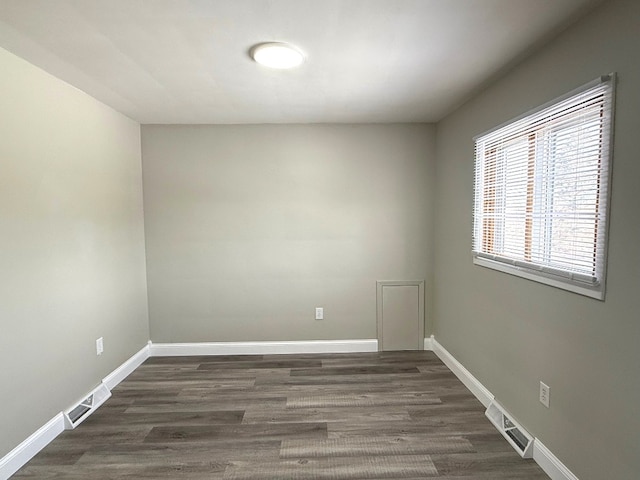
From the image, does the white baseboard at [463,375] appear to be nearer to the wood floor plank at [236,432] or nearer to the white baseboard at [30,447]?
the wood floor plank at [236,432]

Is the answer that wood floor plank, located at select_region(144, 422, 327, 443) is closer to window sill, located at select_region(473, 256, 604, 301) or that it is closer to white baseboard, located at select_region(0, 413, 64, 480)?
white baseboard, located at select_region(0, 413, 64, 480)

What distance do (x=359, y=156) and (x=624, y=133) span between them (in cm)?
226

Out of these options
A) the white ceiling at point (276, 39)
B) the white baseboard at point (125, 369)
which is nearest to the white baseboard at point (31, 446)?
the white baseboard at point (125, 369)

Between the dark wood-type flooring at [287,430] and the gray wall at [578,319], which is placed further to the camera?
the dark wood-type flooring at [287,430]

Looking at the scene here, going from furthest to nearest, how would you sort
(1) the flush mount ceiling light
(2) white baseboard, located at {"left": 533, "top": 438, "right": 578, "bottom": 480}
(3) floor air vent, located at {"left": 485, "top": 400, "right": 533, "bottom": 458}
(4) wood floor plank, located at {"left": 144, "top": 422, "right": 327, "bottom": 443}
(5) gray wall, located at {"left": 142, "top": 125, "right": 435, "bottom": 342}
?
1. (5) gray wall, located at {"left": 142, "top": 125, "right": 435, "bottom": 342}
2. (4) wood floor plank, located at {"left": 144, "top": 422, "right": 327, "bottom": 443}
3. (3) floor air vent, located at {"left": 485, "top": 400, "right": 533, "bottom": 458}
4. (1) the flush mount ceiling light
5. (2) white baseboard, located at {"left": 533, "top": 438, "right": 578, "bottom": 480}

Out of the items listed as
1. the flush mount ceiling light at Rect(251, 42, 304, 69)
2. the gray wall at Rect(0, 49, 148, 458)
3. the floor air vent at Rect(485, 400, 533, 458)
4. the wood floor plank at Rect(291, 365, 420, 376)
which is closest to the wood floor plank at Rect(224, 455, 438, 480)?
the floor air vent at Rect(485, 400, 533, 458)

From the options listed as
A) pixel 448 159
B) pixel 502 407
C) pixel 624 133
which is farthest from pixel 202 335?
pixel 624 133

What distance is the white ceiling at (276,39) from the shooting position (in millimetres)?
1498

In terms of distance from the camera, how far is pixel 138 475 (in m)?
1.86

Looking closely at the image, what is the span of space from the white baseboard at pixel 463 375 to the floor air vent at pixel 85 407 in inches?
116

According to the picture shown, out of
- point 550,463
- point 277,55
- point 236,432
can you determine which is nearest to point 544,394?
point 550,463

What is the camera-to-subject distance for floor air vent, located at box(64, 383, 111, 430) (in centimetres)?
227

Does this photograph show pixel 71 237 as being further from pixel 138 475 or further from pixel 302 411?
pixel 302 411

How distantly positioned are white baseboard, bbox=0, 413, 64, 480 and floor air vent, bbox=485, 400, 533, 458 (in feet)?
9.60
